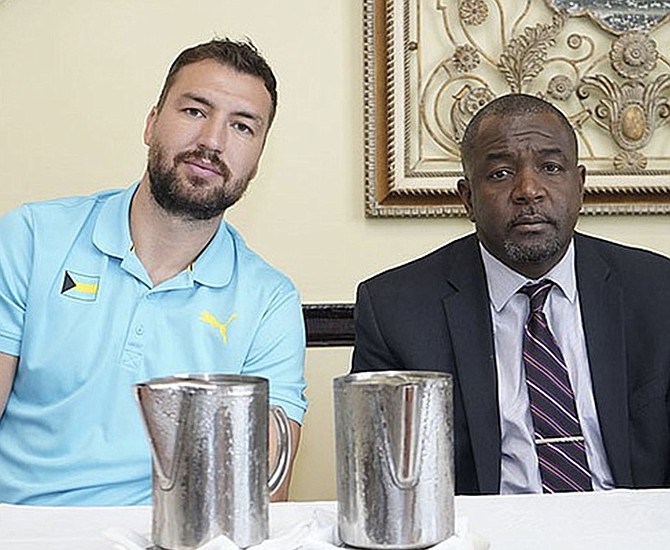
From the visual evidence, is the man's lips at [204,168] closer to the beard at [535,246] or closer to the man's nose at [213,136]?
the man's nose at [213,136]

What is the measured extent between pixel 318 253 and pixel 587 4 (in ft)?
2.49

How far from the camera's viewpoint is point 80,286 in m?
1.56

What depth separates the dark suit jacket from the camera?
5.24 ft

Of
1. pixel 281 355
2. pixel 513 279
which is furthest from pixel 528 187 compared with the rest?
pixel 281 355

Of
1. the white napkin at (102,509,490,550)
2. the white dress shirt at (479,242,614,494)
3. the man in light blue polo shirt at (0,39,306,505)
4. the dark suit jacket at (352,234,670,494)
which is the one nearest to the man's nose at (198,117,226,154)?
the man in light blue polo shirt at (0,39,306,505)

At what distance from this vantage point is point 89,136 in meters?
2.14

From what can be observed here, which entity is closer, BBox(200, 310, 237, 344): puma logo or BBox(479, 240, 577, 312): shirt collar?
BBox(200, 310, 237, 344): puma logo

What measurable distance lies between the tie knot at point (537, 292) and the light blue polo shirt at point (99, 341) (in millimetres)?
378

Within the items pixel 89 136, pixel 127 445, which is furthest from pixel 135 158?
pixel 127 445

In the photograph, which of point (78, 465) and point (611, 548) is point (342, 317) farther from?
point (611, 548)

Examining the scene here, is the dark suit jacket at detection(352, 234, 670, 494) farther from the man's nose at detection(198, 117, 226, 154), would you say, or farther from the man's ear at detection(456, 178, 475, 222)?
the man's nose at detection(198, 117, 226, 154)

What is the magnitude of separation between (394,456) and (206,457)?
148 mm

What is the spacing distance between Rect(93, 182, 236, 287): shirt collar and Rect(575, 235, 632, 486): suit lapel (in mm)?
572

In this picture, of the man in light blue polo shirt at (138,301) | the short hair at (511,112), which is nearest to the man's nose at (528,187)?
the short hair at (511,112)
